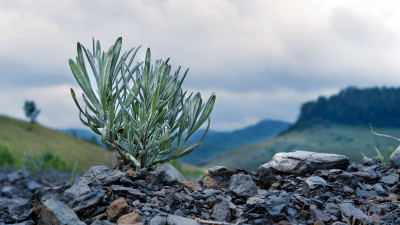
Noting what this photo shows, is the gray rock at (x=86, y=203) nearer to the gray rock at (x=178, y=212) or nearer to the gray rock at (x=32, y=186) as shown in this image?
the gray rock at (x=178, y=212)

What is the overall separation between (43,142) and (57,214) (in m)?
34.4

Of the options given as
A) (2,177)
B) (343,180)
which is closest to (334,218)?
(343,180)

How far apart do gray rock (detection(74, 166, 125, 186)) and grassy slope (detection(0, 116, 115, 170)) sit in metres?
26.3

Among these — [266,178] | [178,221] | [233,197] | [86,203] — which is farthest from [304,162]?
[86,203]

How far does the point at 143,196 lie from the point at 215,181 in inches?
56.7

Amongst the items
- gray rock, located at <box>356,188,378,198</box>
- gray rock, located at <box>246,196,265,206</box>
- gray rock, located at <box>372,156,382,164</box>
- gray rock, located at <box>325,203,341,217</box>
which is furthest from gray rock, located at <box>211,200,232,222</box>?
gray rock, located at <box>372,156,382,164</box>

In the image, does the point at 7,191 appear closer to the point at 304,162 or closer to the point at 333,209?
the point at 304,162

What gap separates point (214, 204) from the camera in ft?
14.3

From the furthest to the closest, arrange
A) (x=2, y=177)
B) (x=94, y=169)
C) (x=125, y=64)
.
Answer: (x=2, y=177)
(x=125, y=64)
(x=94, y=169)

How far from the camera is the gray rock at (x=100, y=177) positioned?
4746 mm

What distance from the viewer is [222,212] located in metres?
4.12

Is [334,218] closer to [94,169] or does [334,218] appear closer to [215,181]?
[215,181]

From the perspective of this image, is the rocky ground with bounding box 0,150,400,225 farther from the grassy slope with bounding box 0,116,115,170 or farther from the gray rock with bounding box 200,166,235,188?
the grassy slope with bounding box 0,116,115,170

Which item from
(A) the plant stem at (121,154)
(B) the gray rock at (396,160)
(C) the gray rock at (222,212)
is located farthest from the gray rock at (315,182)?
(A) the plant stem at (121,154)
